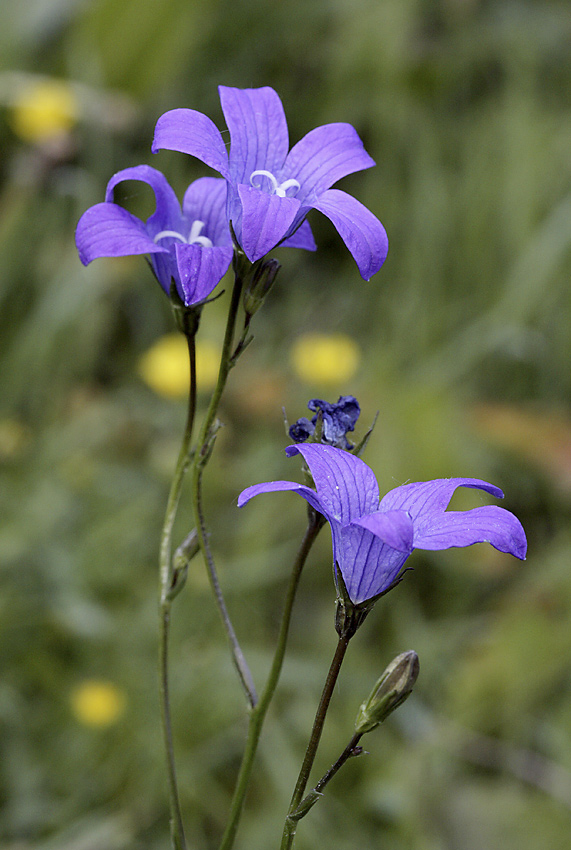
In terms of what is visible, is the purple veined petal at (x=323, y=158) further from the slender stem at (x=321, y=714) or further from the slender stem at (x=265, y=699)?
the slender stem at (x=321, y=714)

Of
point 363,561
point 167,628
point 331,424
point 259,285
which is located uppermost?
point 259,285

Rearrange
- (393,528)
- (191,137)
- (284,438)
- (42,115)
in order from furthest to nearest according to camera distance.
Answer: (42,115) → (284,438) → (191,137) → (393,528)

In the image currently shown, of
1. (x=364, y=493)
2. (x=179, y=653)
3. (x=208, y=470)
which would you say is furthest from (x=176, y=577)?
(x=208, y=470)

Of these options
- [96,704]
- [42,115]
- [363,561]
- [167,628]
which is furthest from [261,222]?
[42,115]

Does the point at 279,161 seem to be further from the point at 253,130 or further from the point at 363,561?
the point at 363,561

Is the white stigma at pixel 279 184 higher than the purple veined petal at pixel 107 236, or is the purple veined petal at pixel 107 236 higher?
the white stigma at pixel 279 184

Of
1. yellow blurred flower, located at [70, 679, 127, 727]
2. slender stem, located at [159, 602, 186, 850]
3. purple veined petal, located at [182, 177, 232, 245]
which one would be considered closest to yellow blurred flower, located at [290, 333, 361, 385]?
yellow blurred flower, located at [70, 679, 127, 727]

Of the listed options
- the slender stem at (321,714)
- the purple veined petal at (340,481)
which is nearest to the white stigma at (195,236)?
the purple veined petal at (340,481)
